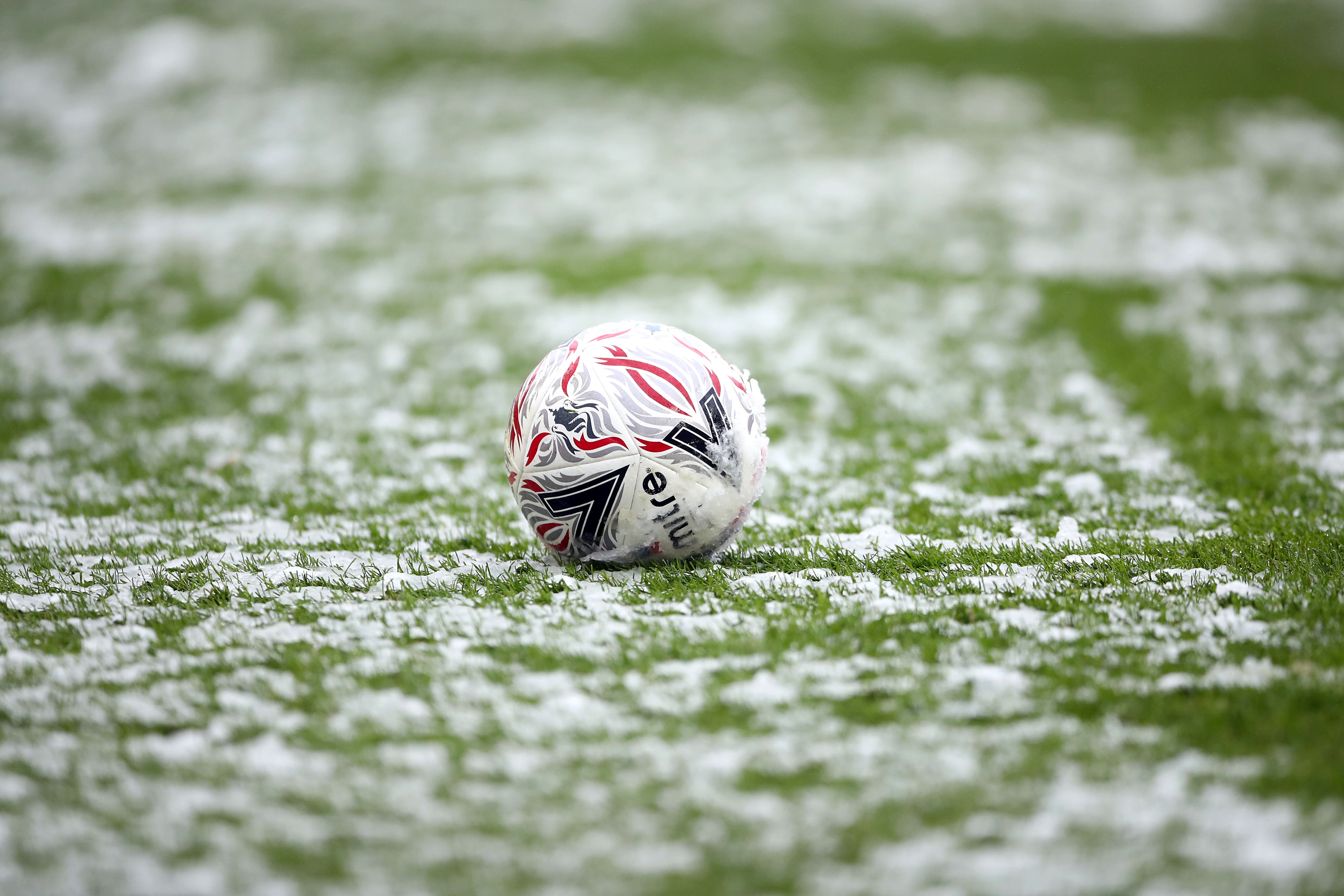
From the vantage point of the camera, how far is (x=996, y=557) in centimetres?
514

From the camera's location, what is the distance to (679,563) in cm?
510

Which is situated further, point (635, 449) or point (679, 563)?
point (679, 563)

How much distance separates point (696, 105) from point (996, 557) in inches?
537

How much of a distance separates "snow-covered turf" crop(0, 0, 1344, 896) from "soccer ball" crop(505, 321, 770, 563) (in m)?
0.26

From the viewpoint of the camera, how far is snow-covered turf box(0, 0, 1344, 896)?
3.24 m

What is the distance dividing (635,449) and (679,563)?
0.71 meters

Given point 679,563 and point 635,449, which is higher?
point 635,449

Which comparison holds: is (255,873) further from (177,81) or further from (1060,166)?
(177,81)

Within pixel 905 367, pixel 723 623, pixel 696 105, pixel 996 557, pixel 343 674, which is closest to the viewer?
pixel 343 674

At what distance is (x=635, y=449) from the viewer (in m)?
4.72

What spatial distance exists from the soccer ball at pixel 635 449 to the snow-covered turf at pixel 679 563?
26cm

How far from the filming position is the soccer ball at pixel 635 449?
4.75 meters

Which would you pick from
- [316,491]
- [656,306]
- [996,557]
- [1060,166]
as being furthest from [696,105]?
[996,557]

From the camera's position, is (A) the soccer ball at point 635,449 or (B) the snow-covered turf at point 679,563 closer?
(B) the snow-covered turf at point 679,563
